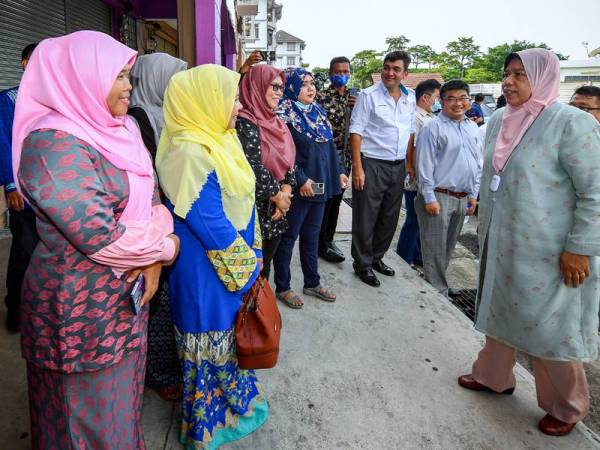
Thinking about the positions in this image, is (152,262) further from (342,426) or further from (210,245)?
Answer: (342,426)

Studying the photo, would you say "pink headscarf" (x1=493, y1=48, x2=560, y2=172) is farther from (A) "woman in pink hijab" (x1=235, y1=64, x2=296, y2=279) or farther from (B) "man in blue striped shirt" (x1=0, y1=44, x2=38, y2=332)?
(B) "man in blue striped shirt" (x1=0, y1=44, x2=38, y2=332)

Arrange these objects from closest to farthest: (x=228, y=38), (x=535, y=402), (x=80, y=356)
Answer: (x=80, y=356) < (x=535, y=402) < (x=228, y=38)

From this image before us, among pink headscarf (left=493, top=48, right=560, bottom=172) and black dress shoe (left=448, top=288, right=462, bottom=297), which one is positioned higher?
pink headscarf (left=493, top=48, right=560, bottom=172)

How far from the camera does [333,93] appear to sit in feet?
12.9

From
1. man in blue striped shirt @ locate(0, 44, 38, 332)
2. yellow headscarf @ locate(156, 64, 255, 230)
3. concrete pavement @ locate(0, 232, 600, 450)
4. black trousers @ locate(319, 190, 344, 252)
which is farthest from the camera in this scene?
black trousers @ locate(319, 190, 344, 252)

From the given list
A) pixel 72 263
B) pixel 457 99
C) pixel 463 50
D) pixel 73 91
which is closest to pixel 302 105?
pixel 457 99

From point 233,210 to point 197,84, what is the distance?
1.71ft

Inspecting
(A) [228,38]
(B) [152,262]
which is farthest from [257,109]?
(A) [228,38]

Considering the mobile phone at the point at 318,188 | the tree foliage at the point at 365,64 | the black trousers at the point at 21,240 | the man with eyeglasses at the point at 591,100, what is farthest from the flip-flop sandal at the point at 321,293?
the tree foliage at the point at 365,64

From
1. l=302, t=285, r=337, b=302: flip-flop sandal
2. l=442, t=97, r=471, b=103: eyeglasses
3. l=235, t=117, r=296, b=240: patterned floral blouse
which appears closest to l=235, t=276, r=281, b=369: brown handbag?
l=235, t=117, r=296, b=240: patterned floral blouse

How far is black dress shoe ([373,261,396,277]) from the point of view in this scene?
12.5ft

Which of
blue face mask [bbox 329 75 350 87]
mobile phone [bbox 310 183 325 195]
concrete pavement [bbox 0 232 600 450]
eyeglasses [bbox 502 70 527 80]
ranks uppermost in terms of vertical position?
blue face mask [bbox 329 75 350 87]

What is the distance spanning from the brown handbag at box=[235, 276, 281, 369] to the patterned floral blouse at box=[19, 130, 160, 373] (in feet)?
1.47

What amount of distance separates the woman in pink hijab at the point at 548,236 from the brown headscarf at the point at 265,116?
125 centimetres
